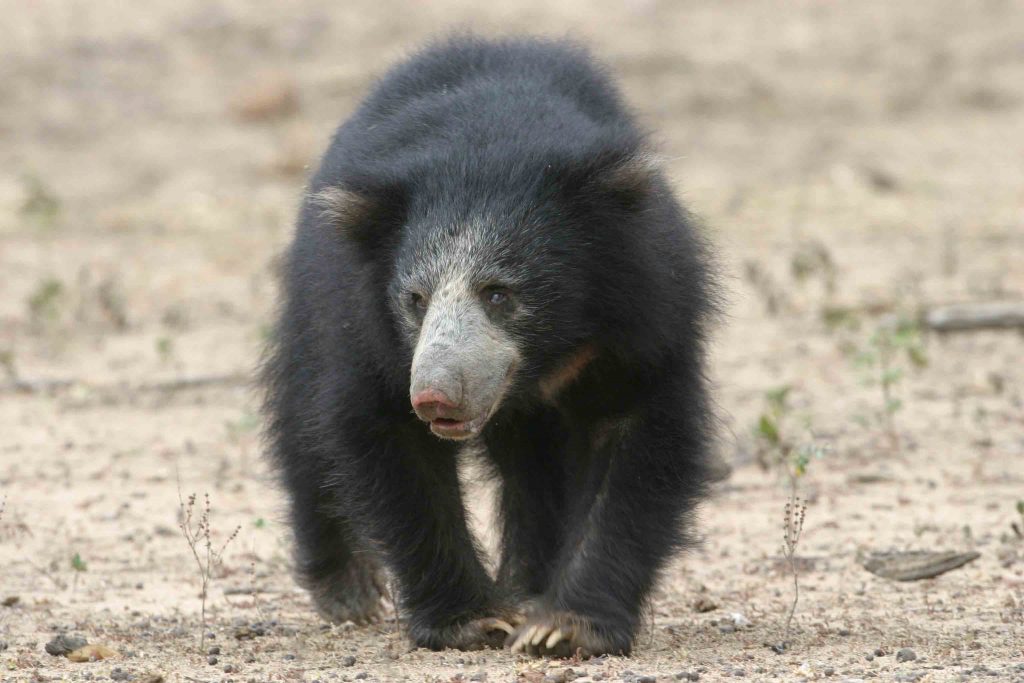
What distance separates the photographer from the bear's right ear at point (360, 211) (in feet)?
14.6

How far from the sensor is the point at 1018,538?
18.7ft

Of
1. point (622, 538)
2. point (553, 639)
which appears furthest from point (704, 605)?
point (553, 639)

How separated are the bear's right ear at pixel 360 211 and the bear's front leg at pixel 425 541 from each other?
556 mm

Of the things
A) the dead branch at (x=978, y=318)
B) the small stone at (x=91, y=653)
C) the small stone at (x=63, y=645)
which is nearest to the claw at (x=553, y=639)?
the small stone at (x=91, y=653)

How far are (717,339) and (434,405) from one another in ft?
6.45

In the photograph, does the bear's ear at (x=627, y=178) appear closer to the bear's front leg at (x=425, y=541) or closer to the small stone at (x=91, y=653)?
the bear's front leg at (x=425, y=541)

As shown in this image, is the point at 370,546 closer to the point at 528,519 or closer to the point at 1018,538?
the point at 528,519

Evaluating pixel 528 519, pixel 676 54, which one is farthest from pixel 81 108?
pixel 528 519

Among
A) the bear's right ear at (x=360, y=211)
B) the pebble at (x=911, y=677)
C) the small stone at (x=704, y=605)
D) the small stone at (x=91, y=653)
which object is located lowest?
the small stone at (x=704, y=605)

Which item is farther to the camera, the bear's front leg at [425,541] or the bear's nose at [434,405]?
the bear's front leg at [425,541]

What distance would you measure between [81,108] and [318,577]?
38.8 feet

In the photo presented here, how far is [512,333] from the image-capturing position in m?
4.34

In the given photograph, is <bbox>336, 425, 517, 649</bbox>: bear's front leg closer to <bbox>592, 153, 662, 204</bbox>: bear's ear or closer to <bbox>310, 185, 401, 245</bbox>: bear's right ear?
<bbox>310, 185, 401, 245</bbox>: bear's right ear

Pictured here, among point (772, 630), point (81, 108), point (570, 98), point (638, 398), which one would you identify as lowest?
point (772, 630)
